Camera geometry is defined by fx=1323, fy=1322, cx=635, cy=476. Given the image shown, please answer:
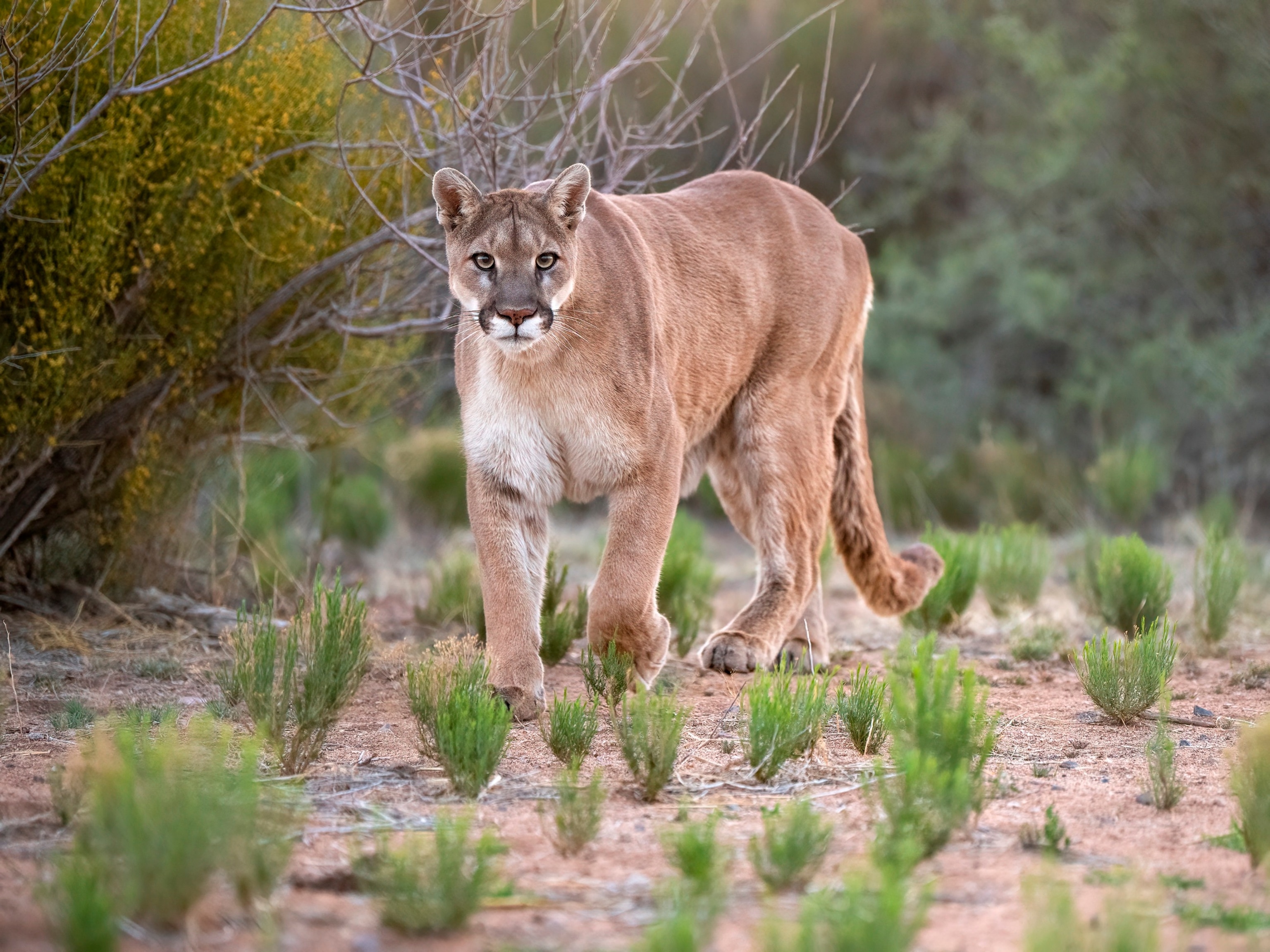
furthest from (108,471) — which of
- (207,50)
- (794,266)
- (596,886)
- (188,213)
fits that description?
(596,886)

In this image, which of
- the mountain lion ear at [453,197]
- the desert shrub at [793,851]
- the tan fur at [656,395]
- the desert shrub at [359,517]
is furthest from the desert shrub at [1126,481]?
the desert shrub at [793,851]

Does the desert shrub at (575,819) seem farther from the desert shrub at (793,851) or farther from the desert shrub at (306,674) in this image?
the desert shrub at (306,674)

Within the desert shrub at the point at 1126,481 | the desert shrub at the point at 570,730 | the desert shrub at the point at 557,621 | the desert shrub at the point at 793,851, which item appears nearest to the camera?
the desert shrub at the point at 793,851

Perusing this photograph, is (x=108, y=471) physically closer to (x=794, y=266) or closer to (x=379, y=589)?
(x=379, y=589)

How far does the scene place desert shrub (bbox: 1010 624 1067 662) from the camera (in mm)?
5594

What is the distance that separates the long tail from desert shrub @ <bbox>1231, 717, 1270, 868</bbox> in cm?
246

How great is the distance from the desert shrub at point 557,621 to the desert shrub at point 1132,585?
2.34 meters

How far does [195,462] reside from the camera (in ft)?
20.3

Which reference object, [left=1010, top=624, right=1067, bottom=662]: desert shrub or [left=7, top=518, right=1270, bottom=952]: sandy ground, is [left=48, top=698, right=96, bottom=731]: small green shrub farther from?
[left=1010, top=624, right=1067, bottom=662]: desert shrub

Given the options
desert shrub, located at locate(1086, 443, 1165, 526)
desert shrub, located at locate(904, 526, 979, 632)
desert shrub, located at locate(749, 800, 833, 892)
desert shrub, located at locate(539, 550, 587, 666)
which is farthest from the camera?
desert shrub, located at locate(1086, 443, 1165, 526)

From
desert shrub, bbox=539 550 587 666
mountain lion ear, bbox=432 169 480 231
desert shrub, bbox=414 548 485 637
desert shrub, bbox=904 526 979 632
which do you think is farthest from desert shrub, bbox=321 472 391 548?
mountain lion ear, bbox=432 169 480 231

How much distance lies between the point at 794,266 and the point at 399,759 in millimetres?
2665

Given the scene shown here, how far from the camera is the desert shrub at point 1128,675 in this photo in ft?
13.4

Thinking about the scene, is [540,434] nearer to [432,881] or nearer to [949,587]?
[432,881]
